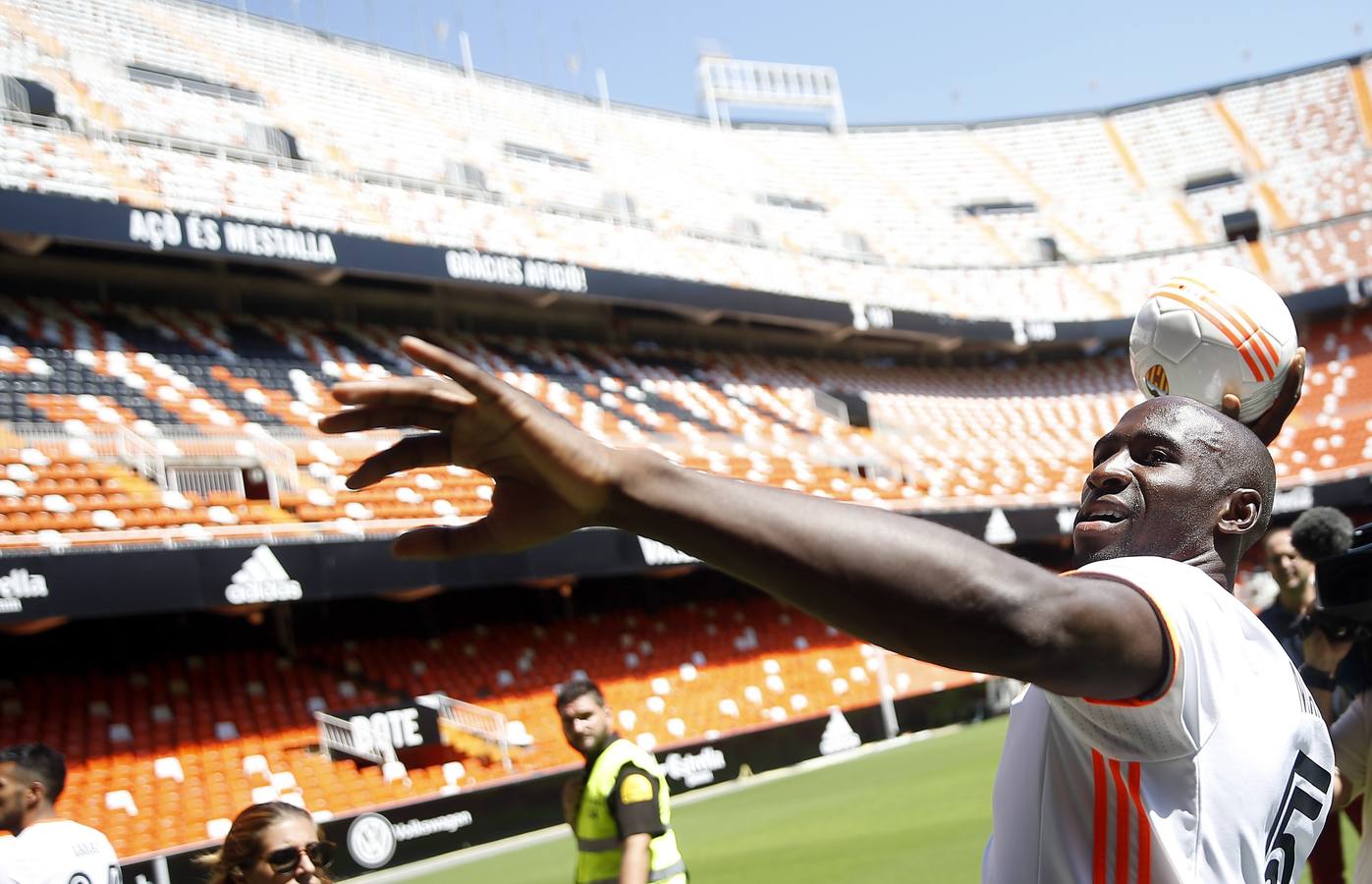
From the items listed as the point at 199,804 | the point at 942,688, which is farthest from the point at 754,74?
the point at 199,804

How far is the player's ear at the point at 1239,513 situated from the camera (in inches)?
70.8

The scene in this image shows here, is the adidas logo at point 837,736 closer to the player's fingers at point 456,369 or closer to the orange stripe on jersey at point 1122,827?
the orange stripe on jersey at point 1122,827

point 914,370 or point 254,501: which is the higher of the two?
point 914,370

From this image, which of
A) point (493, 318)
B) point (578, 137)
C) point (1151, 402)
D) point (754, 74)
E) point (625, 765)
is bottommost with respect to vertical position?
point (625, 765)

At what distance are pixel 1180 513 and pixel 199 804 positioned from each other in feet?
42.5

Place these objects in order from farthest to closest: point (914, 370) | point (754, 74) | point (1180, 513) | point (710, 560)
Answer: point (754, 74)
point (914, 370)
point (1180, 513)
point (710, 560)

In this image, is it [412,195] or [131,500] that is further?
[412,195]

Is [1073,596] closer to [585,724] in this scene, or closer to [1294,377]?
[1294,377]

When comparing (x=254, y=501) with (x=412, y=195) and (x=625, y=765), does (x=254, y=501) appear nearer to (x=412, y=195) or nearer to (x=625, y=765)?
(x=412, y=195)

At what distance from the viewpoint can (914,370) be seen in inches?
1228

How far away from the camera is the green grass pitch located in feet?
32.0

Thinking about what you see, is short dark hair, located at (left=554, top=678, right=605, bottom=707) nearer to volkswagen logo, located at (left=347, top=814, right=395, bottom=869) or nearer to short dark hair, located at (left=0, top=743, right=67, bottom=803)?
short dark hair, located at (left=0, top=743, right=67, bottom=803)

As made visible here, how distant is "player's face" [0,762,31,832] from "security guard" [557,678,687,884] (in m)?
1.90

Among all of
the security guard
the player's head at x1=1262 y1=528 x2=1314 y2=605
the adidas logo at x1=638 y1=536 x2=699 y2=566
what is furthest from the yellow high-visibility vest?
the adidas logo at x1=638 y1=536 x2=699 y2=566
